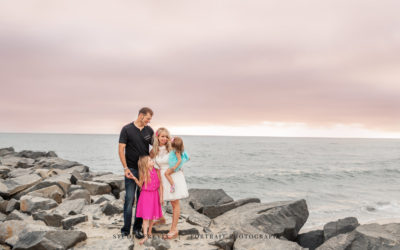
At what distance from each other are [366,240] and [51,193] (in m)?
8.24

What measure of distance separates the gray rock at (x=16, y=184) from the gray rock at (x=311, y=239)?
872cm

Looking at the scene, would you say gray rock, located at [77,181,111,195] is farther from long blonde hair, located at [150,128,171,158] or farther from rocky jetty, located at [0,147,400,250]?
long blonde hair, located at [150,128,171,158]

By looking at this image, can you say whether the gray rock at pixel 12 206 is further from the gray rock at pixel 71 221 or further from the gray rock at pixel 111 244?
the gray rock at pixel 111 244

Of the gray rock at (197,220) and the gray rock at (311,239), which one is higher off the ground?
the gray rock at (197,220)

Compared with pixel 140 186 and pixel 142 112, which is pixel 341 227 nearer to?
pixel 140 186

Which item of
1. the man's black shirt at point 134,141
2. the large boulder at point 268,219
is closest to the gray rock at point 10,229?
the man's black shirt at point 134,141

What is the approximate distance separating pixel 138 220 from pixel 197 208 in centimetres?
313

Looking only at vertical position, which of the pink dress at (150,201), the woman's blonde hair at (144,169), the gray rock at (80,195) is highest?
the woman's blonde hair at (144,169)

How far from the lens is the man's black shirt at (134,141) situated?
5.45 meters

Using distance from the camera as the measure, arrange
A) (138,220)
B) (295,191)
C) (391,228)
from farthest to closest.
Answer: (295,191)
(391,228)
(138,220)

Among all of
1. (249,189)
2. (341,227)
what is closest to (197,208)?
(341,227)

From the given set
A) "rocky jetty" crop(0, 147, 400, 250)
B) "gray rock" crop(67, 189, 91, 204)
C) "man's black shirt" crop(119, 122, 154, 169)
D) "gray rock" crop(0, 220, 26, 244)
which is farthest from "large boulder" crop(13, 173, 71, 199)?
"man's black shirt" crop(119, 122, 154, 169)

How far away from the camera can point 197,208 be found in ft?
28.3

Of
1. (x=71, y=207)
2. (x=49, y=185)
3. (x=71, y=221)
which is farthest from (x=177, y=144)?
(x=49, y=185)
